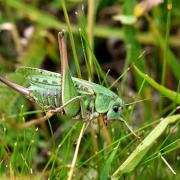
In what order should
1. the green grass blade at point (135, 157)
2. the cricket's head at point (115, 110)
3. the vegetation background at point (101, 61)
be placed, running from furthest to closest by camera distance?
1. the vegetation background at point (101, 61)
2. the cricket's head at point (115, 110)
3. the green grass blade at point (135, 157)

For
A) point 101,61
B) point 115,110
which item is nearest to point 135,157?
point 115,110

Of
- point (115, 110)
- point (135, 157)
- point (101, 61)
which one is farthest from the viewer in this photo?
point (101, 61)

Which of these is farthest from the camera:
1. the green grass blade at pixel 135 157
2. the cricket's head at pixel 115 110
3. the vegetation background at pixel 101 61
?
the vegetation background at pixel 101 61

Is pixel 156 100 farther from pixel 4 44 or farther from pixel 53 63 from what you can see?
pixel 4 44

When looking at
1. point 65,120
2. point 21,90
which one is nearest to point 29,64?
point 65,120

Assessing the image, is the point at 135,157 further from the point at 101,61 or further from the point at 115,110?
the point at 101,61

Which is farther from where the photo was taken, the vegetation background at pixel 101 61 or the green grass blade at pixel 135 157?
the vegetation background at pixel 101 61

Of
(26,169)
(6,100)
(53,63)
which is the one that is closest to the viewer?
(26,169)

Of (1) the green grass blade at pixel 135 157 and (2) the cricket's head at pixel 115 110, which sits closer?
(1) the green grass blade at pixel 135 157

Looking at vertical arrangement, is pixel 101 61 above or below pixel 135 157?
below

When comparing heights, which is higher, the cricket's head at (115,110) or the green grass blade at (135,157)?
the cricket's head at (115,110)

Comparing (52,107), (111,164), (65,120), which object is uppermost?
(52,107)
